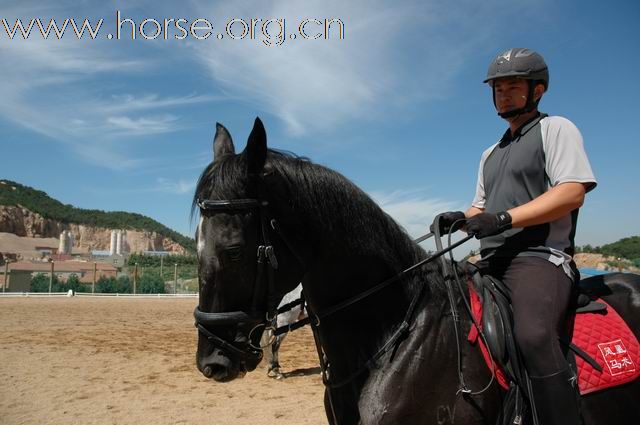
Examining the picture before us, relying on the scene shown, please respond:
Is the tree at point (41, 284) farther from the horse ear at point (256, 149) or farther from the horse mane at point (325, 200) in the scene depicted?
the horse ear at point (256, 149)

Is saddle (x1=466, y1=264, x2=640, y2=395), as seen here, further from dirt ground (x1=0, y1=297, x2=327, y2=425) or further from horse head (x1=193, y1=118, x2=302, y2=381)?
dirt ground (x1=0, y1=297, x2=327, y2=425)

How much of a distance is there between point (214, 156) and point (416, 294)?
1463 millimetres

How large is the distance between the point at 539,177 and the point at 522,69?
615 mm

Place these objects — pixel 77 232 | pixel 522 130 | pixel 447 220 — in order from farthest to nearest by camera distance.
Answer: pixel 77 232 < pixel 447 220 < pixel 522 130

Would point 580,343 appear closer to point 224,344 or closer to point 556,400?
point 556,400

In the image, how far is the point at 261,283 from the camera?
220 cm

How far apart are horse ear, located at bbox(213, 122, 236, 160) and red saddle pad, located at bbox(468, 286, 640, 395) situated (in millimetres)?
1648

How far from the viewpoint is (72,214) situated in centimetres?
11062

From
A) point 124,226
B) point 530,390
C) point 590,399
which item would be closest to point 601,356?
point 590,399

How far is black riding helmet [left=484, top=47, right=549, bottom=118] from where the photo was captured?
2.53m

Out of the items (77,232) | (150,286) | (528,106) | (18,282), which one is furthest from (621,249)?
(77,232)

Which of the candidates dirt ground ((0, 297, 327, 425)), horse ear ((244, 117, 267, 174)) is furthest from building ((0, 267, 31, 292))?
horse ear ((244, 117, 267, 174))

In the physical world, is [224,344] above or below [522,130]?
below

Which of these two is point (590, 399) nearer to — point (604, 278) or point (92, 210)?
point (604, 278)
